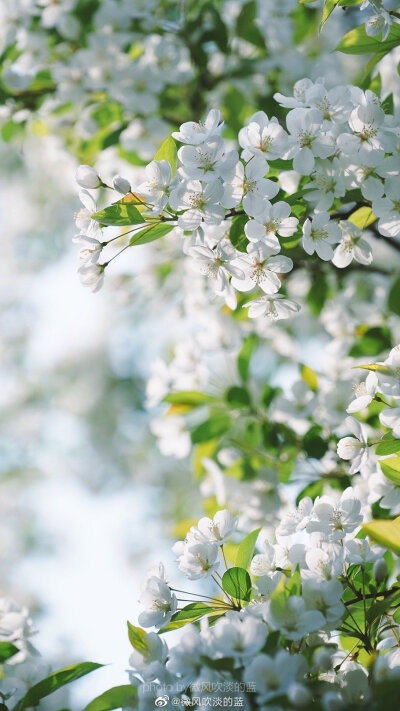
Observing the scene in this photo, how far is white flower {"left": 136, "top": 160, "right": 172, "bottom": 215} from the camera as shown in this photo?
3.59 feet

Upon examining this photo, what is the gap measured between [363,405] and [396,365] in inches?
3.7

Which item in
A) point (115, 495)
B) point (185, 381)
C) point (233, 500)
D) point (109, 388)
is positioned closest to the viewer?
point (233, 500)

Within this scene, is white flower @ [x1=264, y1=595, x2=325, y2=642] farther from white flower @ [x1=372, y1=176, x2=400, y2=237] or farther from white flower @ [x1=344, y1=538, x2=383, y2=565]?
white flower @ [x1=372, y1=176, x2=400, y2=237]

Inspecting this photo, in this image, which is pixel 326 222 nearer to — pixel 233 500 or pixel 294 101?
pixel 294 101

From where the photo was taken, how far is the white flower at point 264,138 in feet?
3.68

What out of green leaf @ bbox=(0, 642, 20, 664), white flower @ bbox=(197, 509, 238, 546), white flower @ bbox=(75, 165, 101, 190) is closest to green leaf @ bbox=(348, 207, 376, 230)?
white flower @ bbox=(75, 165, 101, 190)

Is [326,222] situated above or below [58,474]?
above

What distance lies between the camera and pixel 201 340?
2033 mm

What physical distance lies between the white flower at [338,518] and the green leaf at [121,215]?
569 mm

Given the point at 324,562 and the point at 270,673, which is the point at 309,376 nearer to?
the point at 324,562

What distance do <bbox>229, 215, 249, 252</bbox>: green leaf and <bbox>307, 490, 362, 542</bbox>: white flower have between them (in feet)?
1.52

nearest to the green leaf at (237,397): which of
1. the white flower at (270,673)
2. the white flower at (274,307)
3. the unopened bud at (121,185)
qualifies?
the white flower at (274,307)

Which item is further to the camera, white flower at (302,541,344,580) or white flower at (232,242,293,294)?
white flower at (232,242,293,294)

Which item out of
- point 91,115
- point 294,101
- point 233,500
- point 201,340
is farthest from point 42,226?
point 294,101
